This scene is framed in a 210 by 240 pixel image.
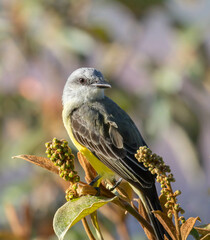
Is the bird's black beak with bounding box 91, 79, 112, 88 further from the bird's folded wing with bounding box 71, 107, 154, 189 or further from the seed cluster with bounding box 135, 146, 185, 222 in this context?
the seed cluster with bounding box 135, 146, 185, 222

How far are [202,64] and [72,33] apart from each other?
108 cm

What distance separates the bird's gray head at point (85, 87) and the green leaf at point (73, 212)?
1.30 m

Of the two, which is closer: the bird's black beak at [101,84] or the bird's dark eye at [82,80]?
the bird's black beak at [101,84]

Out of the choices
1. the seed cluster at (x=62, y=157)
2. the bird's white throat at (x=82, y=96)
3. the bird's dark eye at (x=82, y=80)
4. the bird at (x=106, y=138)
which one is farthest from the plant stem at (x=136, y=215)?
the bird's dark eye at (x=82, y=80)

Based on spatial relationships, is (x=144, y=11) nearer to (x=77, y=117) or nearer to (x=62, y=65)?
(x=62, y=65)

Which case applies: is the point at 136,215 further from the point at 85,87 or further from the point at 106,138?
the point at 85,87

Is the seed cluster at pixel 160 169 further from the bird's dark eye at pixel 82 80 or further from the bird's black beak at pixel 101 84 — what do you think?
the bird's dark eye at pixel 82 80

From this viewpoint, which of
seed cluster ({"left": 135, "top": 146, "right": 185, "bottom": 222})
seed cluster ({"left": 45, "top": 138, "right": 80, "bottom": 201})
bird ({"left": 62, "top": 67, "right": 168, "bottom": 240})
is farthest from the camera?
bird ({"left": 62, "top": 67, "right": 168, "bottom": 240})

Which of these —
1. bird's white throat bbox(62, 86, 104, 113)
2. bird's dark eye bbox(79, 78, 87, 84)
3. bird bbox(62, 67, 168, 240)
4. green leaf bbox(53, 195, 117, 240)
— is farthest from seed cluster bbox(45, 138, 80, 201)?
bird's dark eye bbox(79, 78, 87, 84)

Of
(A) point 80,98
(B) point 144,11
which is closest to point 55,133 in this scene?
(A) point 80,98

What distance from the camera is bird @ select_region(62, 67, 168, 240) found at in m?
1.85

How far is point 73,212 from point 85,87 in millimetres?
1479

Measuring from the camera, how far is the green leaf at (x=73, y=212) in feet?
3.64

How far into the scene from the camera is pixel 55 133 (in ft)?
11.5
